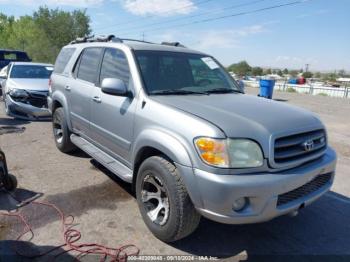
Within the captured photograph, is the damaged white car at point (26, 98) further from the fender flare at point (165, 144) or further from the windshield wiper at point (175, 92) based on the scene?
the fender flare at point (165, 144)

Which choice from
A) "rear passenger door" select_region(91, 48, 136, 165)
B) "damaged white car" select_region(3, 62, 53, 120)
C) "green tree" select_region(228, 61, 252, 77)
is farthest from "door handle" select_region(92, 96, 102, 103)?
"green tree" select_region(228, 61, 252, 77)

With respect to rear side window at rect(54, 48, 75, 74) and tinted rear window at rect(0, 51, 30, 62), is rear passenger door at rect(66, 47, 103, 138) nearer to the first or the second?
rear side window at rect(54, 48, 75, 74)

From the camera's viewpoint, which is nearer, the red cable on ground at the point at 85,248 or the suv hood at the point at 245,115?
the suv hood at the point at 245,115

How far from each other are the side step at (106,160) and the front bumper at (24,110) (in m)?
4.14

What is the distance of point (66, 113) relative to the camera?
5.36 m

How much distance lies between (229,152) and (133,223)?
155 cm

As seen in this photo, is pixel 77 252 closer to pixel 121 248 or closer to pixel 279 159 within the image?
pixel 121 248

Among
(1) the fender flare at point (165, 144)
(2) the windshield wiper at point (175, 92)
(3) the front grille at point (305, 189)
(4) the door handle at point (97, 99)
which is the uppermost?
(2) the windshield wiper at point (175, 92)

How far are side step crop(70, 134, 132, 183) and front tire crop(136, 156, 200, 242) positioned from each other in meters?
0.33

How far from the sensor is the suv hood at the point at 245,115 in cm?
272

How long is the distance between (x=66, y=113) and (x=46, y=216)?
220 centimetres

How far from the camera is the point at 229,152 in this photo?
2.63 meters

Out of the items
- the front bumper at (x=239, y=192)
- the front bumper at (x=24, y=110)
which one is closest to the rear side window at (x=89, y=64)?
the front bumper at (x=239, y=192)

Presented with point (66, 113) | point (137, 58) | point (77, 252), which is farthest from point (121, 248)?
point (66, 113)
